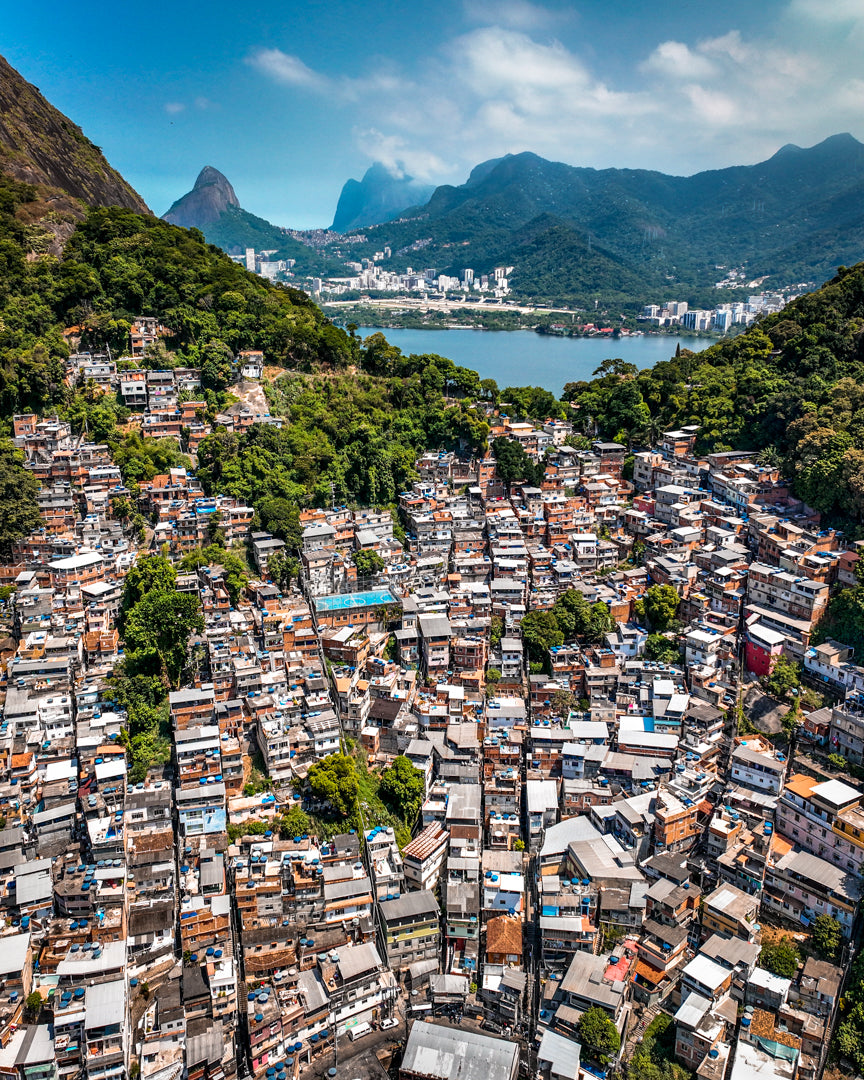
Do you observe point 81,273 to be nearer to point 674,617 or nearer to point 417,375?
point 417,375

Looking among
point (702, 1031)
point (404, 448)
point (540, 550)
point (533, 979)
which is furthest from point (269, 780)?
point (404, 448)

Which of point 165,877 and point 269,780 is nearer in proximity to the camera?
point 165,877

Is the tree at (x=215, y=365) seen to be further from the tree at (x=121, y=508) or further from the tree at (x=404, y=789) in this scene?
the tree at (x=404, y=789)

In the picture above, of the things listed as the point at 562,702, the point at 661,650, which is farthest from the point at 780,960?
the point at 661,650

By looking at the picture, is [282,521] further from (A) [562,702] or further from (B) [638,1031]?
(B) [638,1031]

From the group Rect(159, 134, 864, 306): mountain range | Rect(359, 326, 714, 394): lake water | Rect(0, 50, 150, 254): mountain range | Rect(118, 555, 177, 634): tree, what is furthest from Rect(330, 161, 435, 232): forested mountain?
Rect(118, 555, 177, 634): tree

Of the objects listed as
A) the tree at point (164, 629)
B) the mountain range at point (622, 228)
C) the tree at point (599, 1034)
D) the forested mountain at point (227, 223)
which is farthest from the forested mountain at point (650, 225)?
the tree at point (599, 1034)
